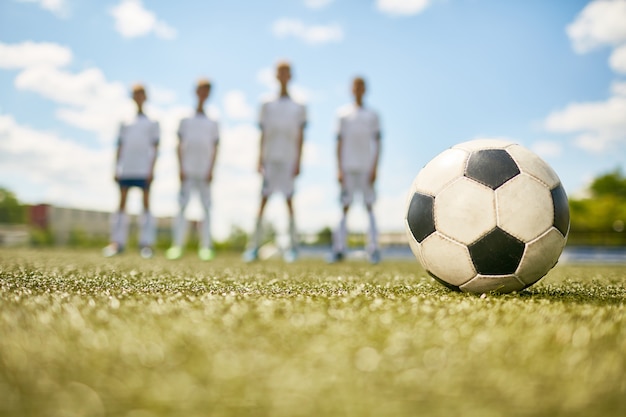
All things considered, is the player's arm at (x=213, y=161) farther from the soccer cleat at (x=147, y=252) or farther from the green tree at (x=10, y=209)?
the green tree at (x=10, y=209)

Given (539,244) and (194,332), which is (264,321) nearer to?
(194,332)

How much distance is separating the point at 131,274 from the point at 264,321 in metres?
2.59

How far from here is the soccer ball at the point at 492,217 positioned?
107 inches

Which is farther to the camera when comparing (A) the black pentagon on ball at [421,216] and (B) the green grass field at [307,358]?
(A) the black pentagon on ball at [421,216]

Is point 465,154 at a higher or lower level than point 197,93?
lower

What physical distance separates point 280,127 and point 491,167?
4.69 metres

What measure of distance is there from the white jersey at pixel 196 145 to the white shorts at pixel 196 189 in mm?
117

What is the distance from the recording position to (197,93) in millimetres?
7617

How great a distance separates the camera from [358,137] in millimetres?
→ 7305

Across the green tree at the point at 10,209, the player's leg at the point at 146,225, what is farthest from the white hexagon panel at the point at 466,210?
the green tree at the point at 10,209

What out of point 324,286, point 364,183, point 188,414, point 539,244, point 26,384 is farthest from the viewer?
point 364,183

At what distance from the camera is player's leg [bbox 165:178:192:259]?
755 cm

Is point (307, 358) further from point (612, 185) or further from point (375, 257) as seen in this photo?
point (612, 185)

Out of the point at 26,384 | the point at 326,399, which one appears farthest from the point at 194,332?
the point at 326,399
